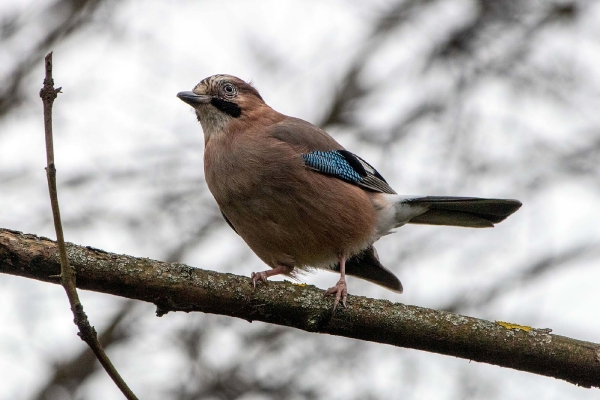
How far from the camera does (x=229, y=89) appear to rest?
760 cm

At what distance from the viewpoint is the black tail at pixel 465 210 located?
23.1ft

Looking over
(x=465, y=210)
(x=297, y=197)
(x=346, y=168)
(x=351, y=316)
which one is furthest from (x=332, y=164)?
(x=351, y=316)

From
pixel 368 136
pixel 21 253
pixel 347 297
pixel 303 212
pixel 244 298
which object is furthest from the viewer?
pixel 368 136

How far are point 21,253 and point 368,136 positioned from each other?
7030 millimetres

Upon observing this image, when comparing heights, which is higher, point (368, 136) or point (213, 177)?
point (368, 136)

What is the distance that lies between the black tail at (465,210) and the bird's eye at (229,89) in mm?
2024

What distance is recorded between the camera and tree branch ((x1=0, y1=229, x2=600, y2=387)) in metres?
4.51

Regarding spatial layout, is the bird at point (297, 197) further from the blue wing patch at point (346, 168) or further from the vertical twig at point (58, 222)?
the vertical twig at point (58, 222)

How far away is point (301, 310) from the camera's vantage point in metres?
4.88

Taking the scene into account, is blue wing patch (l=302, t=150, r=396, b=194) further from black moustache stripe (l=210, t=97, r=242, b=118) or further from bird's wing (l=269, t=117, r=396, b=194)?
black moustache stripe (l=210, t=97, r=242, b=118)

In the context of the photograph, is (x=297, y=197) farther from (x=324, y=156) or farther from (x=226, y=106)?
(x=226, y=106)

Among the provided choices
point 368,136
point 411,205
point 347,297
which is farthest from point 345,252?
point 368,136

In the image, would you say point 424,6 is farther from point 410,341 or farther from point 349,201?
point 410,341

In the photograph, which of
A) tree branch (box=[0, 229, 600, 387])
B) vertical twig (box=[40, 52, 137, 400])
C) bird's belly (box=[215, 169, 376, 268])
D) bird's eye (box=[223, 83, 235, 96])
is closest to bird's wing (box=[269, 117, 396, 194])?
bird's belly (box=[215, 169, 376, 268])
